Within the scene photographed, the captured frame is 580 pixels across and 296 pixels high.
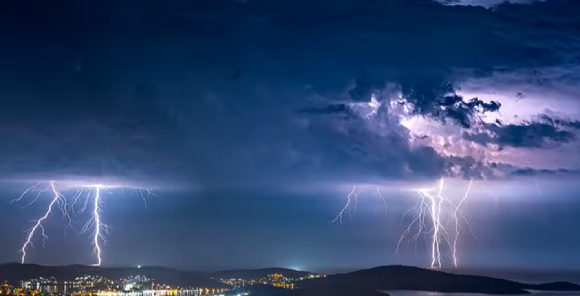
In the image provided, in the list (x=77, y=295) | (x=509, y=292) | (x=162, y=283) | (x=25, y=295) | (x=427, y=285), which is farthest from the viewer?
(x=162, y=283)

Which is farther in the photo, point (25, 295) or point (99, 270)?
point (99, 270)

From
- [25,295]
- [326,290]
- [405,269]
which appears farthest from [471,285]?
[25,295]

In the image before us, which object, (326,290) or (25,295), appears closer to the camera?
(25,295)

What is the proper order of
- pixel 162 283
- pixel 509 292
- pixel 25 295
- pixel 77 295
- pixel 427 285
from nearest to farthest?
pixel 25 295, pixel 77 295, pixel 509 292, pixel 427 285, pixel 162 283

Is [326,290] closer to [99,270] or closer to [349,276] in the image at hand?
[349,276]

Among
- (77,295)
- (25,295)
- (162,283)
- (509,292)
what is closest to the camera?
(25,295)

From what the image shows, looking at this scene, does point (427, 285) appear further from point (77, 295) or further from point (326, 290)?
point (77, 295)

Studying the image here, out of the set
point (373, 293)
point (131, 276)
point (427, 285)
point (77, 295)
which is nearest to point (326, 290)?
point (373, 293)
